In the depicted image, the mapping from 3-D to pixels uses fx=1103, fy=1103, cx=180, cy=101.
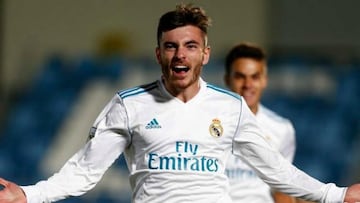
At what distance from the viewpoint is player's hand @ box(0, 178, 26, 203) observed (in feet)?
14.4

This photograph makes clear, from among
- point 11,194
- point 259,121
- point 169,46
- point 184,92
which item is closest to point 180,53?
point 169,46

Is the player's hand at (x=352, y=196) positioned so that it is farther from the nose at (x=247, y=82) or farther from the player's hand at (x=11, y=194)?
the nose at (x=247, y=82)

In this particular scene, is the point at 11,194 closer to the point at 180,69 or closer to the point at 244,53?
the point at 180,69

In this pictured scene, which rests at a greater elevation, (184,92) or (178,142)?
(184,92)

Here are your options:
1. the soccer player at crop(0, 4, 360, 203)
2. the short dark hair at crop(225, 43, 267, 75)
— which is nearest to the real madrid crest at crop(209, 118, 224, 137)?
the soccer player at crop(0, 4, 360, 203)

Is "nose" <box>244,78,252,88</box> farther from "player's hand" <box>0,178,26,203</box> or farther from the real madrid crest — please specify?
"player's hand" <box>0,178,26,203</box>

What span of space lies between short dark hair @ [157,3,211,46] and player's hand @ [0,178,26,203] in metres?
0.89

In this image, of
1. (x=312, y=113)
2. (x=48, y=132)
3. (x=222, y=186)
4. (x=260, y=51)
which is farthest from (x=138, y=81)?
(x=222, y=186)

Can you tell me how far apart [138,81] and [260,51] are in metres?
5.59

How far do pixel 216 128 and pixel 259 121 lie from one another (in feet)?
4.44

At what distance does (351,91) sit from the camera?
1123cm

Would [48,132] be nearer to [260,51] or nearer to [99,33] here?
[99,33]

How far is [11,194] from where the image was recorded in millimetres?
4402

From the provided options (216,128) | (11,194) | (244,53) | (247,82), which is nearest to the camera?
(11,194)
